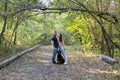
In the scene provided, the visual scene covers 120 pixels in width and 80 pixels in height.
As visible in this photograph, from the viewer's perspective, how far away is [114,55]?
20.4 m

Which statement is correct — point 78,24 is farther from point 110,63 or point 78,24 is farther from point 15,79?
point 15,79

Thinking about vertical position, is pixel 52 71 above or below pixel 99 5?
below

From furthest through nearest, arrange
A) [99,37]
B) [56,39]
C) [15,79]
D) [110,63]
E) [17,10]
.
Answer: [99,37]
[56,39]
[110,63]
[15,79]
[17,10]

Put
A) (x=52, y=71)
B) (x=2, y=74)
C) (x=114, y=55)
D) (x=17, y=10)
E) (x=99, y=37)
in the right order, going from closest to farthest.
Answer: (x=17, y=10) → (x=2, y=74) → (x=52, y=71) → (x=114, y=55) → (x=99, y=37)

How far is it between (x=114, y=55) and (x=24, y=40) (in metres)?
18.5

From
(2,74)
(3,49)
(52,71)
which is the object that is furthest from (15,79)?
(3,49)

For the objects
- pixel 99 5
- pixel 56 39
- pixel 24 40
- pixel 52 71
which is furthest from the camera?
pixel 24 40

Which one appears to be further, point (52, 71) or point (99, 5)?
point (99, 5)

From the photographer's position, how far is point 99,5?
1872 centimetres

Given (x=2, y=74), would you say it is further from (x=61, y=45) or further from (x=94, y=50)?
(x=94, y=50)

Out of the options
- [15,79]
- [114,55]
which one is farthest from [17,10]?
[114,55]

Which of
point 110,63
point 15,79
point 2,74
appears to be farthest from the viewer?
point 110,63

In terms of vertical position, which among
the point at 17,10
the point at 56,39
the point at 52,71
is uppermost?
the point at 17,10

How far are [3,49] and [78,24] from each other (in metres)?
6.12
